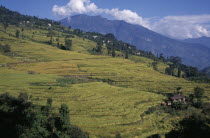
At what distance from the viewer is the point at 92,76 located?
63875 millimetres

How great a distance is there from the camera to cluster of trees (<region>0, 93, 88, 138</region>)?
25.7m

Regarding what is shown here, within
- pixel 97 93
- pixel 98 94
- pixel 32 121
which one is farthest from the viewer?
pixel 97 93

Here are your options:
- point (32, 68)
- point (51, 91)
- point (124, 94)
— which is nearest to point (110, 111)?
point (124, 94)

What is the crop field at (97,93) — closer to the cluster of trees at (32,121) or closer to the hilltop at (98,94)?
the hilltop at (98,94)

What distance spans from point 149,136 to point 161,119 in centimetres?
744

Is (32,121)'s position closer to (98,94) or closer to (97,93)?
(98,94)

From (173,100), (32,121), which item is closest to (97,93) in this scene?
(173,100)

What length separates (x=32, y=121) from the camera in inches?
1009

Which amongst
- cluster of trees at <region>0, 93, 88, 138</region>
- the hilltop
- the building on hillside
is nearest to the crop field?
the hilltop

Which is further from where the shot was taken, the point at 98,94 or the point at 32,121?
the point at 98,94

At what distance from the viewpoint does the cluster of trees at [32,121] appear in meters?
A: 25.7

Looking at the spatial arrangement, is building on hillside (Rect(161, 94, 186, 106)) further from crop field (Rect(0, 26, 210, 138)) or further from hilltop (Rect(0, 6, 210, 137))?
crop field (Rect(0, 26, 210, 138))

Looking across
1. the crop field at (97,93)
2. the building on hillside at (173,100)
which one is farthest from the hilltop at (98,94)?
the building on hillside at (173,100)

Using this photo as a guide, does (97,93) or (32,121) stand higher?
(97,93)
